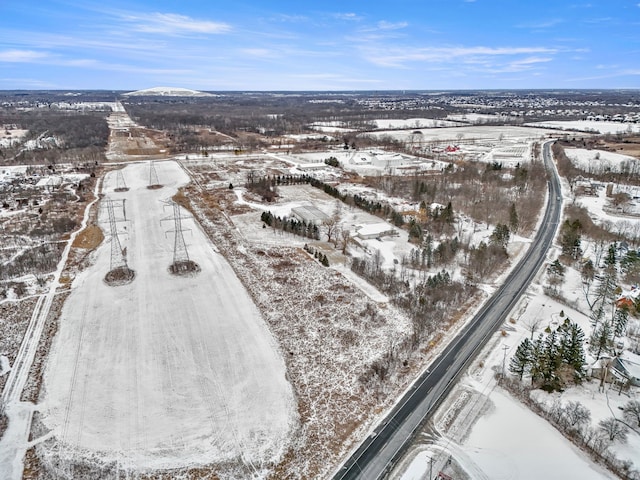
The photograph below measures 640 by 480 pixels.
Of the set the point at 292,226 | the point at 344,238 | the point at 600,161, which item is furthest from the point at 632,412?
the point at 600,161

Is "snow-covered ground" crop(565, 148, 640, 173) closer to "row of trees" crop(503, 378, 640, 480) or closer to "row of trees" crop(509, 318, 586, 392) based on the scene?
"row of trees" crop(509, 318, 586, 392)

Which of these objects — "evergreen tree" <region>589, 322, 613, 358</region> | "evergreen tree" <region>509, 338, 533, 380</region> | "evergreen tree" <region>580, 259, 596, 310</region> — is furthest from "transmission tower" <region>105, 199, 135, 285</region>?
"evergreen tree" <region>580, 259, 596, 310</region>

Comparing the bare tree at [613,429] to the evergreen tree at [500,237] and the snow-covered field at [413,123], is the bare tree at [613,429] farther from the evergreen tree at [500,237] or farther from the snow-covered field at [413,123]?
the snow-covered field at [413,123]

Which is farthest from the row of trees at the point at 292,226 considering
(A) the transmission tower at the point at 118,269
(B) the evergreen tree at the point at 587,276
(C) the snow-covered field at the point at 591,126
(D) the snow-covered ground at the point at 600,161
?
(C) the snow-covered field at the point at 591,126

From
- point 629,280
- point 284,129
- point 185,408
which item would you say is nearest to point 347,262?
point 185,408

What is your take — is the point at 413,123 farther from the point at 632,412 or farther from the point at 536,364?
the point at 632,412

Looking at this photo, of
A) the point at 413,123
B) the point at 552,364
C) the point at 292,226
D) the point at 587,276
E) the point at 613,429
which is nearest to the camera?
the point at 613,429
